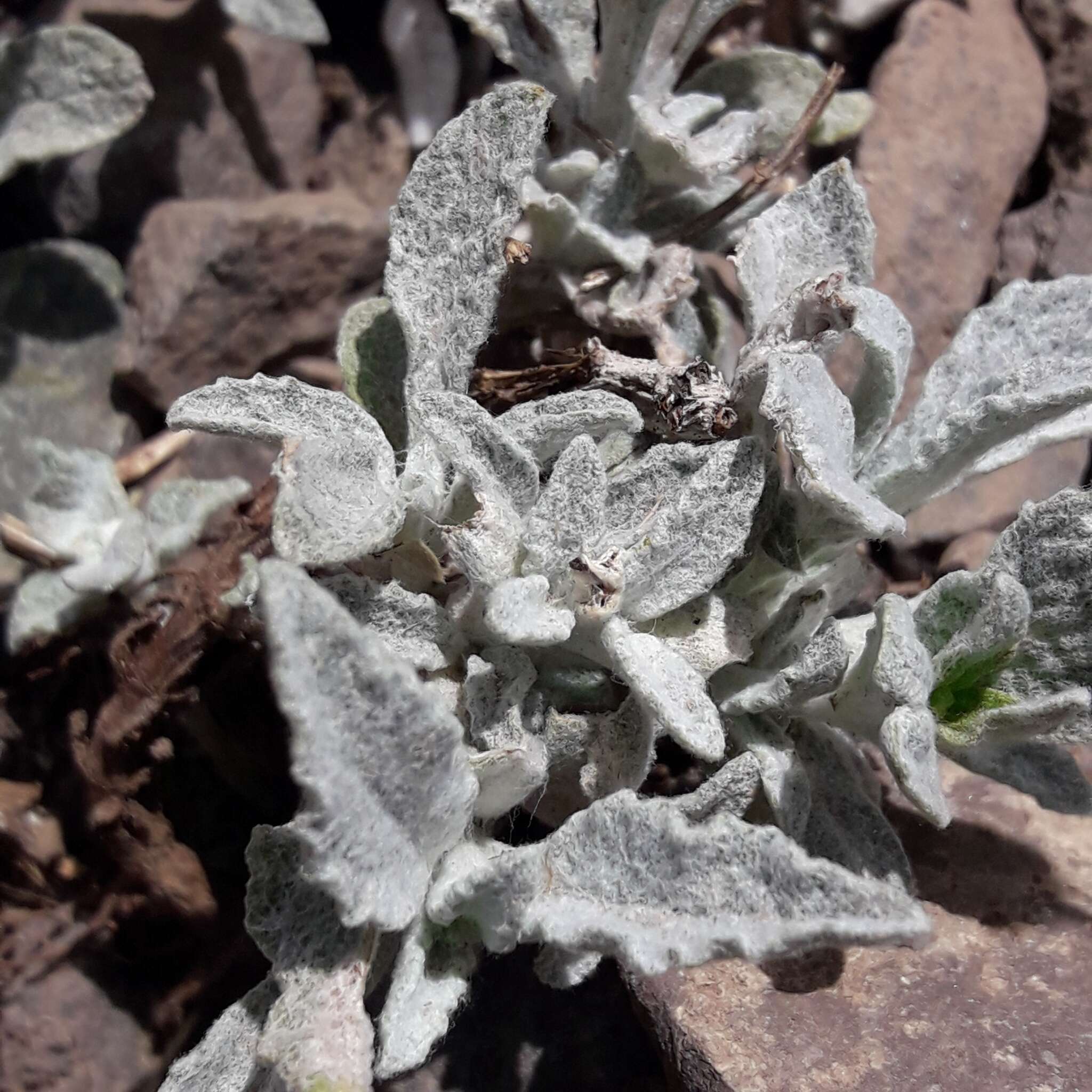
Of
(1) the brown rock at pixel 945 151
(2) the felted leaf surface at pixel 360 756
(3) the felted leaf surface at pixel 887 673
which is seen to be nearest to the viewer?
(2) the felted leaf surface at pixel 360 756

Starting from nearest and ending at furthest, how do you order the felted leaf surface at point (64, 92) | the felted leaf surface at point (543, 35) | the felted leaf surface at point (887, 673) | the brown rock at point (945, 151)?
the felted leaf surface at point (887, 673)
the felted leaf surface at point (543, 35)
the felted leaf surface at point (64, 92)
the brown rock at point (945, 151)

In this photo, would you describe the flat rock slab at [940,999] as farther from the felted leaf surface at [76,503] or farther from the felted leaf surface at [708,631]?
the felted leaf surface at [76,503]

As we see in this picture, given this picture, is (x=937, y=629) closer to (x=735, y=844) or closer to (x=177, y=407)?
(x=735, y=844)

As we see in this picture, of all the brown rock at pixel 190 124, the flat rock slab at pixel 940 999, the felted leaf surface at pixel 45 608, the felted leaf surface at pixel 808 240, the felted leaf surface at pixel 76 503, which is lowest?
the flat rock slab at pixel 940 999

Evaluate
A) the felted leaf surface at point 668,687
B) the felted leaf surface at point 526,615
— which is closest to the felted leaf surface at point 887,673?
the felted leaf surface at point 668,687

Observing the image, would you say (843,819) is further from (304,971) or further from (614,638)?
(304,971)

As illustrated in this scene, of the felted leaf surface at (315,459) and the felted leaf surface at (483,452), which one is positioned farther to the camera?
the felted leaf surface at (483,452)

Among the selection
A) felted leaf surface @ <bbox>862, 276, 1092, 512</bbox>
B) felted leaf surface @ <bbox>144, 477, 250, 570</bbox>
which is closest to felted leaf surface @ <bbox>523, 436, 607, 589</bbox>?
felted leaf surface @ <bbox>862, 276, 1092, 512</bbox>

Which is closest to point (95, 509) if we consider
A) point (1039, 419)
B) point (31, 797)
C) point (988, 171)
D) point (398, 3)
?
point (31, 797)

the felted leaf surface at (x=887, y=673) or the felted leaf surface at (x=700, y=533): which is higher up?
the felted leaf surface at (x=700, y=533)
